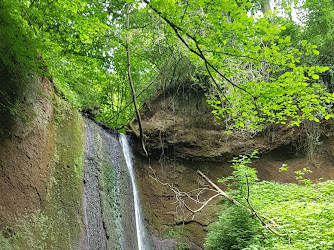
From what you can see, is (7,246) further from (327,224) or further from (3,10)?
(327,224)

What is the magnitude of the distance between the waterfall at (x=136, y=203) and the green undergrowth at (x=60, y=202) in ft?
11.1

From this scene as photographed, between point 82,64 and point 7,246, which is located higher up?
point 82,64

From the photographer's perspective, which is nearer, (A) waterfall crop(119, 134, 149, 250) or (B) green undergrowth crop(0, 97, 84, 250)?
(B) green undergrowth crop(0, 97, 84, 250)

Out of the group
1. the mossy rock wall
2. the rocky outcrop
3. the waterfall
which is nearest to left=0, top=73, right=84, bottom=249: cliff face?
the mossy rock wall

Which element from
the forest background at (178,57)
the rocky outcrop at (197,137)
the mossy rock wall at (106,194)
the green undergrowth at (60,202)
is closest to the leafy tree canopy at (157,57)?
the forest background at (178,57)

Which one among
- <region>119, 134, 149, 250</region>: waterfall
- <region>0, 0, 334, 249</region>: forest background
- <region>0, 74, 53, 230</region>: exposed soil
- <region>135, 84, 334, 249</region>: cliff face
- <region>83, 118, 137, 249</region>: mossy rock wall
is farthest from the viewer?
<region>135, 84, 334, 249</region>: cliff face

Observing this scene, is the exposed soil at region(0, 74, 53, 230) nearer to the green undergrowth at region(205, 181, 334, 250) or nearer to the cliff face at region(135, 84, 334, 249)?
the green undergrowth at region(205, 181, 334, 250)

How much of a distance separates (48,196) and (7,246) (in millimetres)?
1061

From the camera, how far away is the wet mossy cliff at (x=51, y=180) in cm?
343

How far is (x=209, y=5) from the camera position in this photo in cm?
359

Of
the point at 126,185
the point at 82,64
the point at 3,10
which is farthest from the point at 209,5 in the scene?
the point at 82,64

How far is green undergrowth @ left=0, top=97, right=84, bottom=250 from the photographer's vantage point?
3428 mm

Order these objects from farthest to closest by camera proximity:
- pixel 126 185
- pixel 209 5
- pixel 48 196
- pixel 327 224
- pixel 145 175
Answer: pixel 145 175
pixel 126 185
pixel 327 224
pixel 48 196
pixel 209 5

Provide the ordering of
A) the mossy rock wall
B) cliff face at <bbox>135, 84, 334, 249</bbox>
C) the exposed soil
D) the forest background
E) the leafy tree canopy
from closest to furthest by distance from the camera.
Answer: the exposed soil
the forest background
the mossy rock wall
the leafy tree canopy
cliff face at <bbox>135, 84, 334, 249</bbox>
